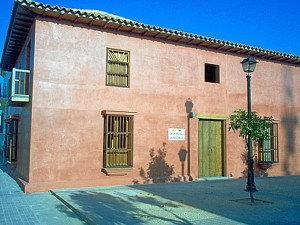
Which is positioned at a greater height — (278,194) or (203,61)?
(203,61)

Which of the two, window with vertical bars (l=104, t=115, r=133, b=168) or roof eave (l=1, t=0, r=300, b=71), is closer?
roof eave (l=1, t=0, r=300, b=71)

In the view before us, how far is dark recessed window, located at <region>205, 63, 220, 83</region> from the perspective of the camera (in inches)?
508

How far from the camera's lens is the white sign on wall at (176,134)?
A: 11414mm

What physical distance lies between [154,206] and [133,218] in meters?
1.11

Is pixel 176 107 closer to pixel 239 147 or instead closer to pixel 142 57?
pixel 142 57

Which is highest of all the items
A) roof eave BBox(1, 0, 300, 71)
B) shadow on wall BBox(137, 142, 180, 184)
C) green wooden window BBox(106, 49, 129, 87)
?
roof eave BBox(1, 0, 300, 71)

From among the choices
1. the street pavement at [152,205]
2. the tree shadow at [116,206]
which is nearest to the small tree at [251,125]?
the street pavement at [152,205]

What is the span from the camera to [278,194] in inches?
348

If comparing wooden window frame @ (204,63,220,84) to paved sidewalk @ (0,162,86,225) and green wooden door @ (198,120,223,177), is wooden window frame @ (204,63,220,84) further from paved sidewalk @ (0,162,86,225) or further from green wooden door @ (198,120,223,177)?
paved sidewalk @ (0,162,86,225)

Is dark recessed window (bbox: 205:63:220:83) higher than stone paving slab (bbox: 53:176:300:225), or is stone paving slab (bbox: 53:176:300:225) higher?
dark recessed window (bbox: 205:63:220:83)

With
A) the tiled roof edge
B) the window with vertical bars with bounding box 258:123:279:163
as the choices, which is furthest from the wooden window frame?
the window with vertical bars with bounding box 258:123:279:163

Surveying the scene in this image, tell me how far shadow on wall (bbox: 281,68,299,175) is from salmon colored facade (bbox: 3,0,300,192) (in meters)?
0.11

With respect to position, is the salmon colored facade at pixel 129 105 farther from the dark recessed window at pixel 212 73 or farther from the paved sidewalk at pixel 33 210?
the paved sidewalk at pixel 33 210

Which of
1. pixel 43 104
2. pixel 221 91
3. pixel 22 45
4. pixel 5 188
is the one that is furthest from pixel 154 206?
pixel 22 45
